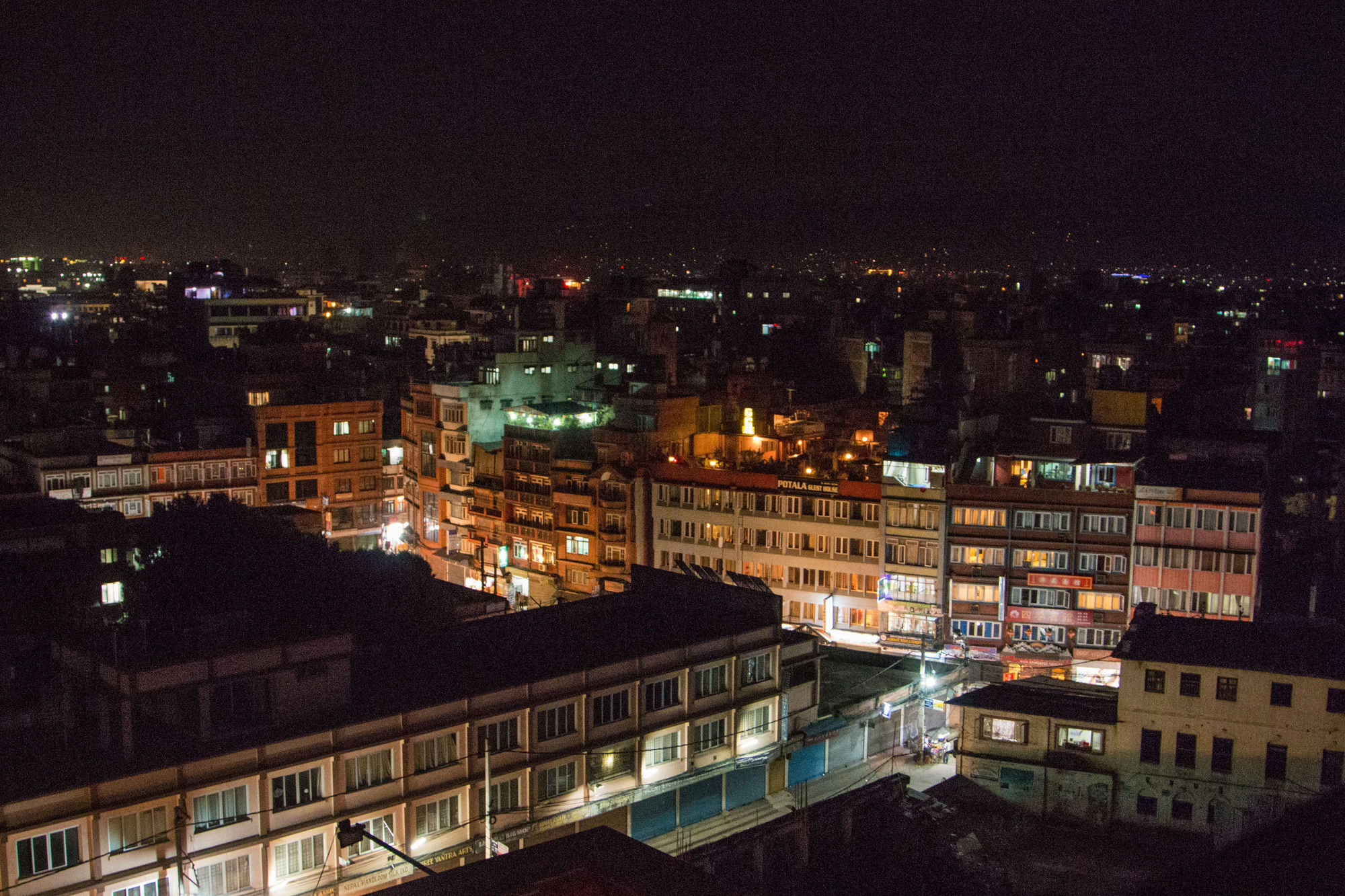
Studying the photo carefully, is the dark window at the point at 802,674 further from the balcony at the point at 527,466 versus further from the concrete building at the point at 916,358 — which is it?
the concrete building at the point at 916,358

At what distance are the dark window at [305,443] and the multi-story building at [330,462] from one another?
3cm

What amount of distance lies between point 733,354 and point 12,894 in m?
52.3

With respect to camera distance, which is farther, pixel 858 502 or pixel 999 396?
pixel 999 396

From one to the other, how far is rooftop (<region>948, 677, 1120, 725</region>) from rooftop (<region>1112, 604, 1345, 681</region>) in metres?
1.49

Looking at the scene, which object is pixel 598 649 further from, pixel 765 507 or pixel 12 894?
pixel 765 507

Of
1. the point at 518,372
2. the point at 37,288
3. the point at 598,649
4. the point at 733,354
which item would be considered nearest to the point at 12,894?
the point at 598,649

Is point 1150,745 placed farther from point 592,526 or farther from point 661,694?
point 592,526

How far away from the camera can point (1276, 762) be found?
84.7ft

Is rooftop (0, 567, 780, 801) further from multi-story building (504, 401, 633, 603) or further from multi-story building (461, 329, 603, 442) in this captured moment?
multi-story building (461, 329, 603, 442)

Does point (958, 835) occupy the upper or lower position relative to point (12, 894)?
lower

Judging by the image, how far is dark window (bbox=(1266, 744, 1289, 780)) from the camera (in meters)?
25.7

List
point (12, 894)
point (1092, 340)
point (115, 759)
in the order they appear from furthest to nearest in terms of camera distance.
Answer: point (1092, 340) → point (115, 759) → point (12, 894)

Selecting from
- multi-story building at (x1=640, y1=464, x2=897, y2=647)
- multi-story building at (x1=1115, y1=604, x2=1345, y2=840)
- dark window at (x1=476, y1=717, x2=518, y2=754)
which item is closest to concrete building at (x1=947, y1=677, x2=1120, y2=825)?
multi-story building at (x1=1115, y1=604, x2=1345, y2=840)

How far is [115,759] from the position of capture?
1916cm
